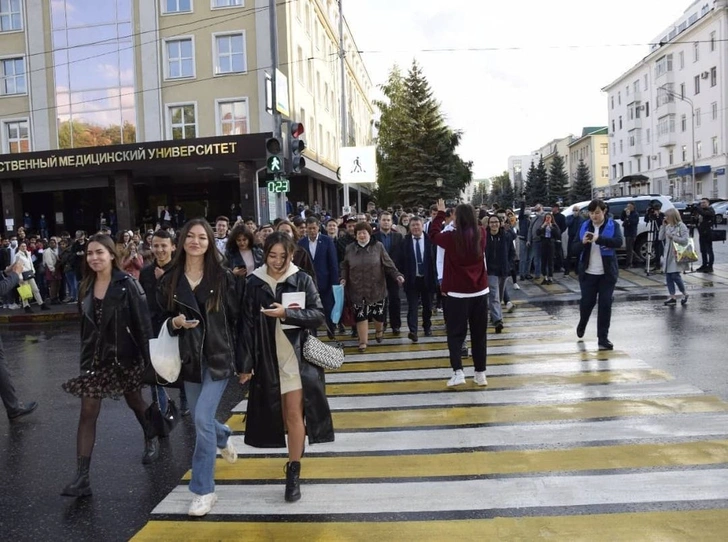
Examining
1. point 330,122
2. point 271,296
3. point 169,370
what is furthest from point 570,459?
point 330,122

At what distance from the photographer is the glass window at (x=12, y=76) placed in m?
32.3

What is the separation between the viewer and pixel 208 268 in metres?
4.55

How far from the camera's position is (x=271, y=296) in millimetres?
4590

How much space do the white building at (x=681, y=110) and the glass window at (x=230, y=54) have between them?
2943 cm

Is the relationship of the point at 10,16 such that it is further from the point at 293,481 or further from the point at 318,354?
the point at 293,481

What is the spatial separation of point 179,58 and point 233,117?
379cm

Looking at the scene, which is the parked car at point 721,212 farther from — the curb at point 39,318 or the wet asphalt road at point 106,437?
the curb at point 39,318

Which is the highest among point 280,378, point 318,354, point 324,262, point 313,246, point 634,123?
point 634,123

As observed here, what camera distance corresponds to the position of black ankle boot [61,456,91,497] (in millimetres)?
4832

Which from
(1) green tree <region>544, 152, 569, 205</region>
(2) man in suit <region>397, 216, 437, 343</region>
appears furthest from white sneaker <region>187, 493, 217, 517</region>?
(1) green tree <region>544, 152, 569, 205</region>

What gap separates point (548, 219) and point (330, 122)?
2865 centimetres

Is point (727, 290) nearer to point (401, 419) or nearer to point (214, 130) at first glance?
point (401, 419)

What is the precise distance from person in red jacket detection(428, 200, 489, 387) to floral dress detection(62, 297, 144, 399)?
11.4ft

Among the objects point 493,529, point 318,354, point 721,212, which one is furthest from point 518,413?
point 721,212
